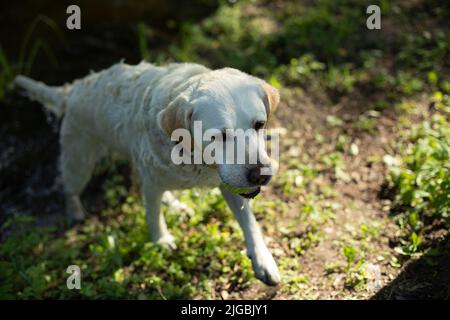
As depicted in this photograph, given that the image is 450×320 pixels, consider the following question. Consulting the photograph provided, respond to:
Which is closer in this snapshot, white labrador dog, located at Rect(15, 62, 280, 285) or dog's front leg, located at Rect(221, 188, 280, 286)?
white labrador dog, located at Rect(15, 62, 280, 285)

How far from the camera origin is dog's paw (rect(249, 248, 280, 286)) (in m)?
3.74

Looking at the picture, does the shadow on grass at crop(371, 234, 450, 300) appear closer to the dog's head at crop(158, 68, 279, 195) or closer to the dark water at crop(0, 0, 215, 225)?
the dog's head at crop(158, 68, 279, 195)

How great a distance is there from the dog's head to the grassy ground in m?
1.02


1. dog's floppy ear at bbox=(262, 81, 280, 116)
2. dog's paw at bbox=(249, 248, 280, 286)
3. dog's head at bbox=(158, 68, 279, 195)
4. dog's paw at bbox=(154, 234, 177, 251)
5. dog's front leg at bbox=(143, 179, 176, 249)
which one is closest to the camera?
dog's head at bbox=(158, 68, 279, 195)

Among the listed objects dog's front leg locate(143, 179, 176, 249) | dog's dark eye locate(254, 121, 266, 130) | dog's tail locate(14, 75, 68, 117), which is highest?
dog's tail locate(14, 75, 68, 117)

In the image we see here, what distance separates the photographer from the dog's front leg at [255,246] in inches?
148

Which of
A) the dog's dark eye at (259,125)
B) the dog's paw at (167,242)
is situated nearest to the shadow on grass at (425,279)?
the dog's dark eye at (259,125)

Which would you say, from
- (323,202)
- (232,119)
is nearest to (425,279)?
(323,202)

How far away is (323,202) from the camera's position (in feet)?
15.1

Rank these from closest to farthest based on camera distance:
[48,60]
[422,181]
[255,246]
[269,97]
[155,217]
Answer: [269,97] < [255,246] < [422,181] < [155,217] < [48,60]

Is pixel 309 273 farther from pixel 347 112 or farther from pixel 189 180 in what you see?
pixel 347 112

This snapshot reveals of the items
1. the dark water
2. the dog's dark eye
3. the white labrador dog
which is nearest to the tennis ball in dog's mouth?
the white labrador dog

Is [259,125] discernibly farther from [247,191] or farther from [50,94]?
[50,94]

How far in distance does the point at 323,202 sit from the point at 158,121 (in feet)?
5.72
